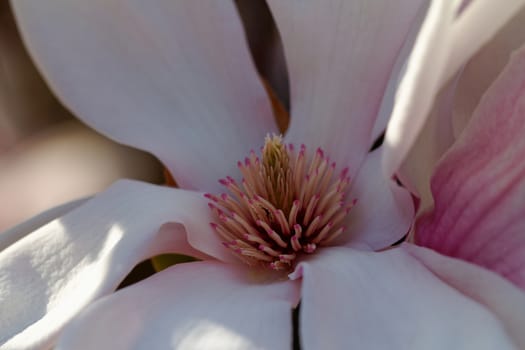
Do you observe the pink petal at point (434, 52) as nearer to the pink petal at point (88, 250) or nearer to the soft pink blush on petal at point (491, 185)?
the soft pink blush on petal at point (491, 185)

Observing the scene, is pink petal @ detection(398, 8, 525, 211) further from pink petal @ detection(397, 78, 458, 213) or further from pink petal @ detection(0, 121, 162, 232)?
pink petal @ detection(0, 121, 162, 232)

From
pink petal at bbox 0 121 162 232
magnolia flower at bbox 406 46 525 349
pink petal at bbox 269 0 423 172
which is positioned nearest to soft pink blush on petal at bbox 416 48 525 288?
magnolia flower at bbox 406 46 525 349

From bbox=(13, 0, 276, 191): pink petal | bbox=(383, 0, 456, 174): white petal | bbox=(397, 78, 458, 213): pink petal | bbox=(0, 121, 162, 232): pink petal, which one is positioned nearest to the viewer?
bbox=(383, 0, 456, 174): white petal

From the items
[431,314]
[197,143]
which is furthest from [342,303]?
[197,143]

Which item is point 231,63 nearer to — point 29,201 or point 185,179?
point 185,179

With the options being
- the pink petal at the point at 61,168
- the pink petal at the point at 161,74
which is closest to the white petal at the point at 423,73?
the pink petal at the point at 161,74

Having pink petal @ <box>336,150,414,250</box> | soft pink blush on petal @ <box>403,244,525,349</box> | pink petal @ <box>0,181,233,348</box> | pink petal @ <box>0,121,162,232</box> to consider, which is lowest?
pink petal @ <box>0,121,162,232</box>

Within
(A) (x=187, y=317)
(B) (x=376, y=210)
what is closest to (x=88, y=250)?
(A) (x=187, y=317)
